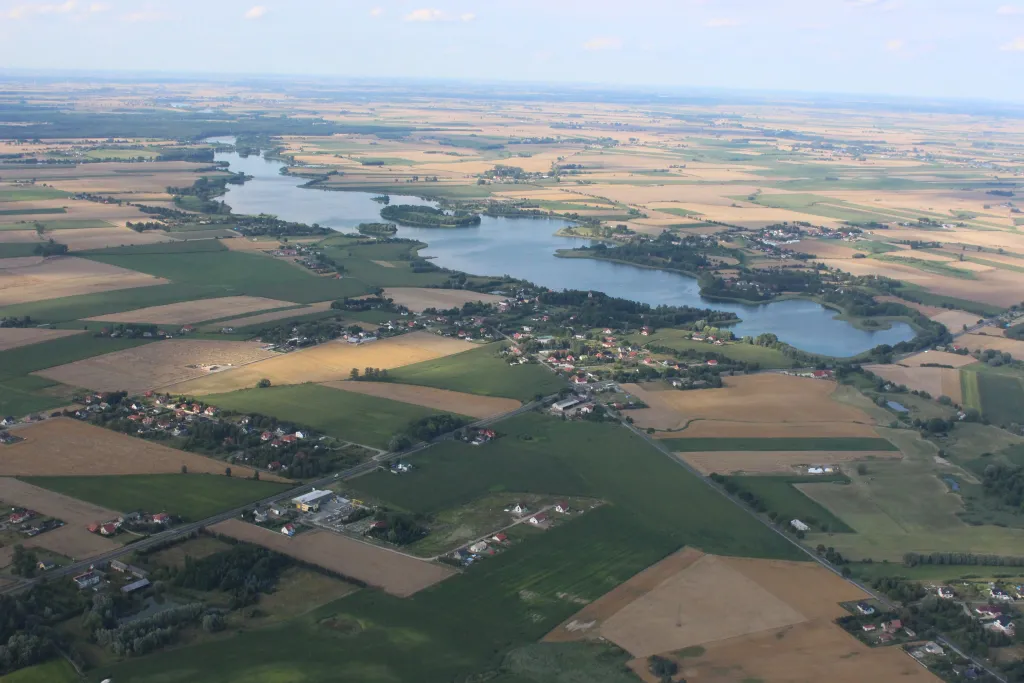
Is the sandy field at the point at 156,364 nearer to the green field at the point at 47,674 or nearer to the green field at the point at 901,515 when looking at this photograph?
the green field at the point at 47,674

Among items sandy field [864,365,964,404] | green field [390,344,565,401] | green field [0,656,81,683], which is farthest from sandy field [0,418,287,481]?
sandy field [864,365,964,404]

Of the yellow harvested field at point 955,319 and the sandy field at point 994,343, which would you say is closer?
the sandy field at point 994,343

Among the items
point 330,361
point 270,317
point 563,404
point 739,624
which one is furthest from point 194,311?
point 739,624

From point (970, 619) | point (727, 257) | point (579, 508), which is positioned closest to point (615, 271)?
point (727, 257)

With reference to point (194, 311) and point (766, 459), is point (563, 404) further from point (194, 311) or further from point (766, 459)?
point (194, 311)

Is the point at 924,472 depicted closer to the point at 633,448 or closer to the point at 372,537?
the point at 633,448

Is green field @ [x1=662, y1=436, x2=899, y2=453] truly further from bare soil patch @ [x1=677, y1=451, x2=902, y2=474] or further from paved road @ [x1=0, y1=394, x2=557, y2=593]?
paved road @ [x1=0, y1=394, x2=557, y2=593]

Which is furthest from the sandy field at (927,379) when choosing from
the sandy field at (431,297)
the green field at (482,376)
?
the sandy field at (431,297)
